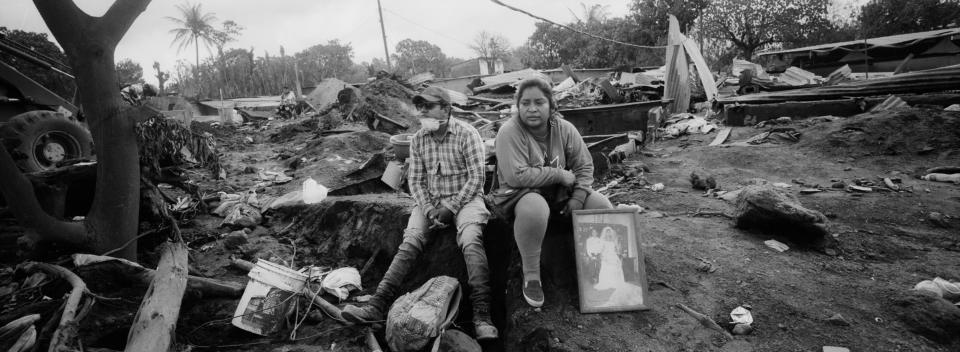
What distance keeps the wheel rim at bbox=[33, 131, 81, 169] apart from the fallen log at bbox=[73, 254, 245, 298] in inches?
117

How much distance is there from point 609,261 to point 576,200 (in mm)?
419

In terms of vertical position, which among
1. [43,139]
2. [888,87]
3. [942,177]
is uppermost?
[43,139]

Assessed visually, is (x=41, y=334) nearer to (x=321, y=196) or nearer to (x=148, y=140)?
(x=148, y=140)

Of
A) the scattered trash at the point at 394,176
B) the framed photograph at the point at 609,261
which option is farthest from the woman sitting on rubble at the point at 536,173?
the scattered trash at the point at 394,176

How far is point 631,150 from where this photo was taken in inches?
258

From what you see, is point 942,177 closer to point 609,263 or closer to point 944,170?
point 944,170

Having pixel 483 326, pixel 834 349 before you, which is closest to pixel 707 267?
pixel 834 349

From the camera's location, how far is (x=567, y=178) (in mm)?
2602

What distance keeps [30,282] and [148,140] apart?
1.15 metres

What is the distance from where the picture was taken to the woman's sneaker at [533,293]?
96.5 inches

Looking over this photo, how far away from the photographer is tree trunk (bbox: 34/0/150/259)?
268 centimetres

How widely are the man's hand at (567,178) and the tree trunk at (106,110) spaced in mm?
3011

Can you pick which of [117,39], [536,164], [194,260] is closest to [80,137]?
[194,260]

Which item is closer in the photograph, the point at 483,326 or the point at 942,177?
the point at 483,326
